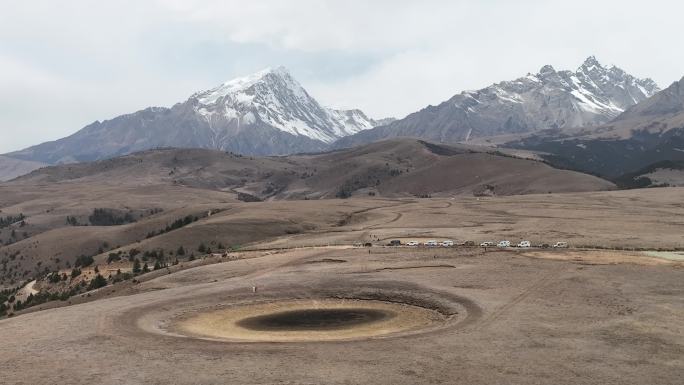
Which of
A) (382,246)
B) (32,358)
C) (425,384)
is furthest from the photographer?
(382,246)

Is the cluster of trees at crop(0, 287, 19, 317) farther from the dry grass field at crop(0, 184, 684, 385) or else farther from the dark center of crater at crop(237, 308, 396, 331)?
the dark center of crater at crop(237, 308, 396, 331)

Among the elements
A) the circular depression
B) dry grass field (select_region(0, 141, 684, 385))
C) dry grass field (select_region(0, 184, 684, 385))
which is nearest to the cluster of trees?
dry grass field (select_region(0, 141, 684, 385))

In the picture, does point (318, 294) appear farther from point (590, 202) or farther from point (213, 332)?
point (590, 202)

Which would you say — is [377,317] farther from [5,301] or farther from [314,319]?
[5,301]

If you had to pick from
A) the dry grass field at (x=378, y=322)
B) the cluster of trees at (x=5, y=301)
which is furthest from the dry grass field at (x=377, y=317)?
the cluster of trees at (x=5, y=301)

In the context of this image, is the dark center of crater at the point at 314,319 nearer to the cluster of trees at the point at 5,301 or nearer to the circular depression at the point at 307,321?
the circular depression at the point at 307,321

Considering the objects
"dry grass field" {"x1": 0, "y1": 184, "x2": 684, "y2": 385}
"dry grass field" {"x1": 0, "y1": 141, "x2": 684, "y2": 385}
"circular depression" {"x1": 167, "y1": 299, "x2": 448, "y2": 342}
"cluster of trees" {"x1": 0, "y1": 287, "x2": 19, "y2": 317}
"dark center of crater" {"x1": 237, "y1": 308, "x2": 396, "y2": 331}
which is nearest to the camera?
"dry grass field" {"x1": 0, "y1": 184, "x2": 684, "y2": 385}

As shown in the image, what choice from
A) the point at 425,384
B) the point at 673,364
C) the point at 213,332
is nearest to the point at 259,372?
the point at 425,384
